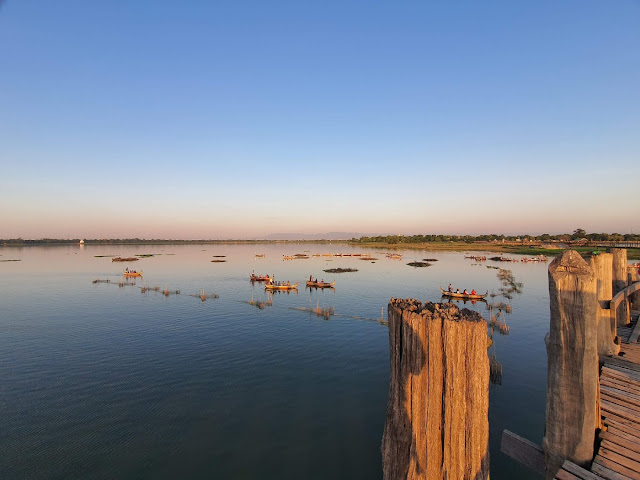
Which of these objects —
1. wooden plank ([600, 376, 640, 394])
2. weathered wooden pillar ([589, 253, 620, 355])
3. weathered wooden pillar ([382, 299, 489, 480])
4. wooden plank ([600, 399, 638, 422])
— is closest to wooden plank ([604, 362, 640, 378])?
wooden plank ([600, 376, 640, 394])

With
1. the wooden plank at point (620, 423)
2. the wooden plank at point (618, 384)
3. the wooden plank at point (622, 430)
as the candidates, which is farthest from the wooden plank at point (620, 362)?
the wooden plank at point (622, 430)

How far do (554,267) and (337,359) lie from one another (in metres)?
18.5

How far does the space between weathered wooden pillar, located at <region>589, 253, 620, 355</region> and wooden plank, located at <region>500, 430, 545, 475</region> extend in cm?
431

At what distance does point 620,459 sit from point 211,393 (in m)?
16.6

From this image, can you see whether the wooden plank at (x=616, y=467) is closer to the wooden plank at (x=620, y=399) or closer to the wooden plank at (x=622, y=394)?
the wooden plank at (x=620, y=399)

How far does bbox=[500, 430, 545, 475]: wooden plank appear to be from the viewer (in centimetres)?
643

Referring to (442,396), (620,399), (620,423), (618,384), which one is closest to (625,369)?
(618,384)

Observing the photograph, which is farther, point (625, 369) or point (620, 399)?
point (625, 369)

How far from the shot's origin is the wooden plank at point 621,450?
5.82 meters

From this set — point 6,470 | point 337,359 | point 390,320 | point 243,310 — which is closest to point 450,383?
point 390,320

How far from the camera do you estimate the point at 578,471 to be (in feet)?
18.0

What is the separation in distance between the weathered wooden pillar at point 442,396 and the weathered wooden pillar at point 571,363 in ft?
6.75

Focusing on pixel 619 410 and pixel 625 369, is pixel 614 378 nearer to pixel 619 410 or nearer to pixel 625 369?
pixel 625 369

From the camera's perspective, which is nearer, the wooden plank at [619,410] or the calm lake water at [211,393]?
the wooden plank at [619,410]
